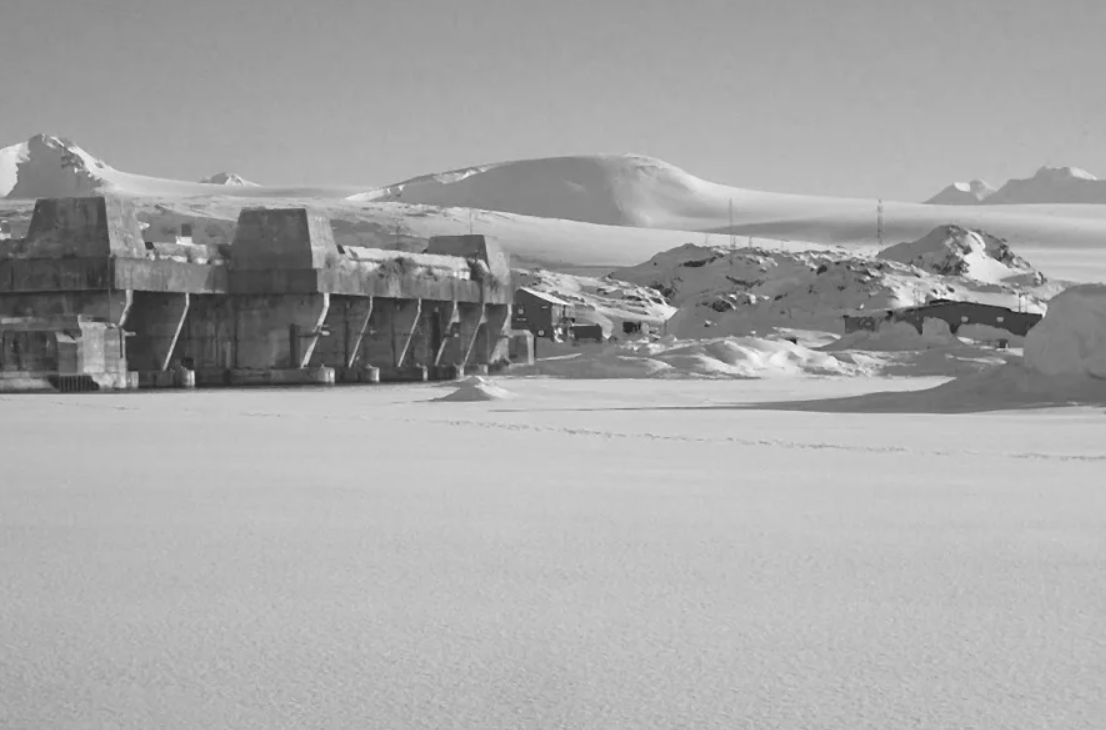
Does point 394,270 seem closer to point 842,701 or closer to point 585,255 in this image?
point 842,701

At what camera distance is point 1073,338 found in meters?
26.6

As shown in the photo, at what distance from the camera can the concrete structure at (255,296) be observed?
3884 cm

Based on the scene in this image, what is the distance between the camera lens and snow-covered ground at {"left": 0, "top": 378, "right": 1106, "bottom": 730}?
5320 mm

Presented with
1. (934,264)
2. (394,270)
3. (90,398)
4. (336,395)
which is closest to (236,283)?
(394,270)

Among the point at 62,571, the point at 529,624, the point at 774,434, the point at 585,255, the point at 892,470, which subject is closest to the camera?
the point at 529,624

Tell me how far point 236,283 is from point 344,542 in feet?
118

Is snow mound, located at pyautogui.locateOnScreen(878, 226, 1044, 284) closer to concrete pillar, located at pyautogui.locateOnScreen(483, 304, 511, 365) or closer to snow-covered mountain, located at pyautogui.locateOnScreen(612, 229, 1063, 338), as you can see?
snow-covered mountain, located at pyautogui.locateOnScreen(612, 229, 1063, 338)

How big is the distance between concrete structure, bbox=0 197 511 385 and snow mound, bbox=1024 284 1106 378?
74.0 feet

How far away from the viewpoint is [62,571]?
7.88m

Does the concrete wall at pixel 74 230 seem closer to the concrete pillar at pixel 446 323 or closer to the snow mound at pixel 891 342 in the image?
the concrete pillar at pixel 446 323

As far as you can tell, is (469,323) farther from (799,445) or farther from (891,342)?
(799,445)

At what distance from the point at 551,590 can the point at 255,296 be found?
38003 millimetres

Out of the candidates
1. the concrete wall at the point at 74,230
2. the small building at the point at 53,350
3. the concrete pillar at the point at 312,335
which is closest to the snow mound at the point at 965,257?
the concrete pillar at the point at 312,335

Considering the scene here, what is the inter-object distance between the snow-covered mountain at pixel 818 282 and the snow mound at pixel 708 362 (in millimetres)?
29572
